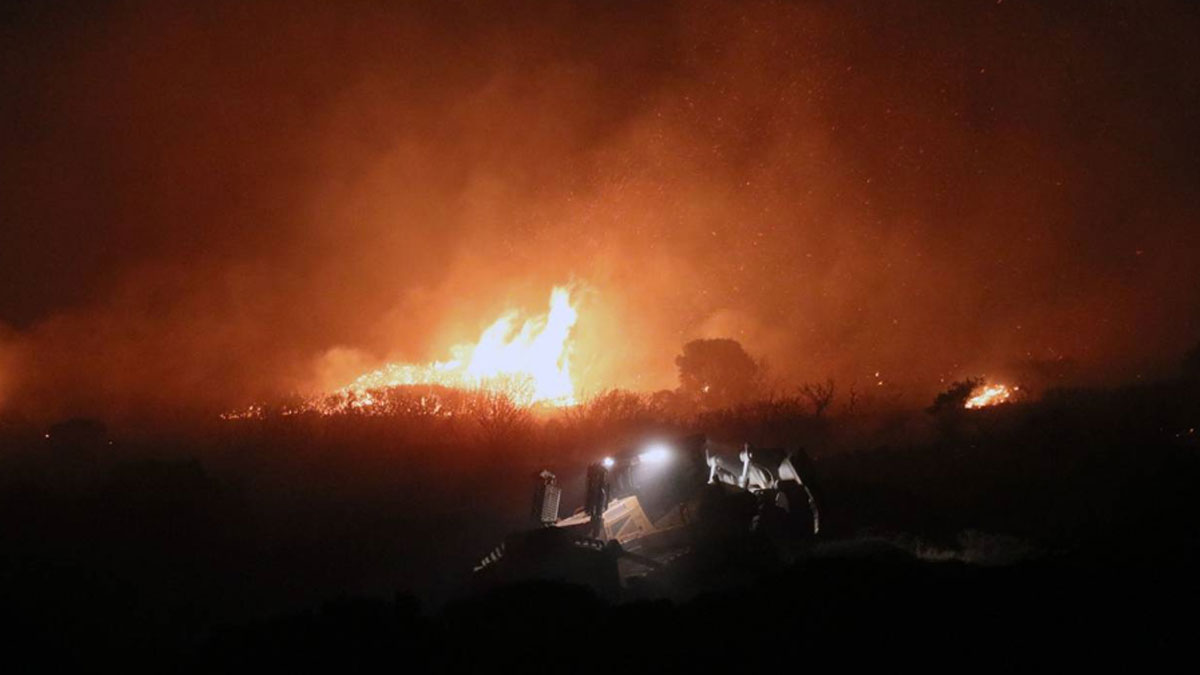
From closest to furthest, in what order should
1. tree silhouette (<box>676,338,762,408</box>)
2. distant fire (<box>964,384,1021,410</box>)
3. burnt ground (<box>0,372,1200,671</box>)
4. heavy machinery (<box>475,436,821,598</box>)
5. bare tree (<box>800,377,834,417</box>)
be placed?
burnt ground (<box>0,372,1200,671</box>) < heavy machinery (<box>475,436,821,598</box>) < distant fire (<box>964,384,1021,410</box>) < bare tree (<box>800,377,834,417</box>) < tree silhouette (<box>676,338,762,408</box>)

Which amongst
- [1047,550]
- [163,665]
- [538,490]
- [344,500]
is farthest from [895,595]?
[344,500]

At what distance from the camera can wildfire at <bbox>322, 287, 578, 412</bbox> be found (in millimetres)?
52625

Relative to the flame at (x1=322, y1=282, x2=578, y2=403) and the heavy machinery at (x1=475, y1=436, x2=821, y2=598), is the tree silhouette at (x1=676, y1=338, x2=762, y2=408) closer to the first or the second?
the flame at (x1=322, y1=282, x2=578, y2=403)

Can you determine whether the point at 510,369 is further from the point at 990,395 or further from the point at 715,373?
the point at 990,395

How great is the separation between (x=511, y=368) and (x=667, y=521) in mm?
34583

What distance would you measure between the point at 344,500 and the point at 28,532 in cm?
1301

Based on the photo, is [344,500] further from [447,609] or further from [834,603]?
[834,603]

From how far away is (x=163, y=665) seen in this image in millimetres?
21094

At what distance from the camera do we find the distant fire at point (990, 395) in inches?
1864

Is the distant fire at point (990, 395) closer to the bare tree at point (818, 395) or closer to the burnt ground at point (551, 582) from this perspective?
the burnt ground at point (551, 582)

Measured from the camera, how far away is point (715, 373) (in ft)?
181

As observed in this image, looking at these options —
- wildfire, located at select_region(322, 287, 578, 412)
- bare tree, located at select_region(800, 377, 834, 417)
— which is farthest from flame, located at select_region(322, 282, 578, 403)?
bare tree, located at select_region(800, 377, 834, 417)

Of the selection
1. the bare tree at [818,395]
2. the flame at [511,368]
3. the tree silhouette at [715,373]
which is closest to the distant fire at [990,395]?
the bare tree at [818,395]

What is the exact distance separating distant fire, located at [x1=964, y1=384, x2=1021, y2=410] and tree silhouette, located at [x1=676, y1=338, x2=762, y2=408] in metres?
15.1
